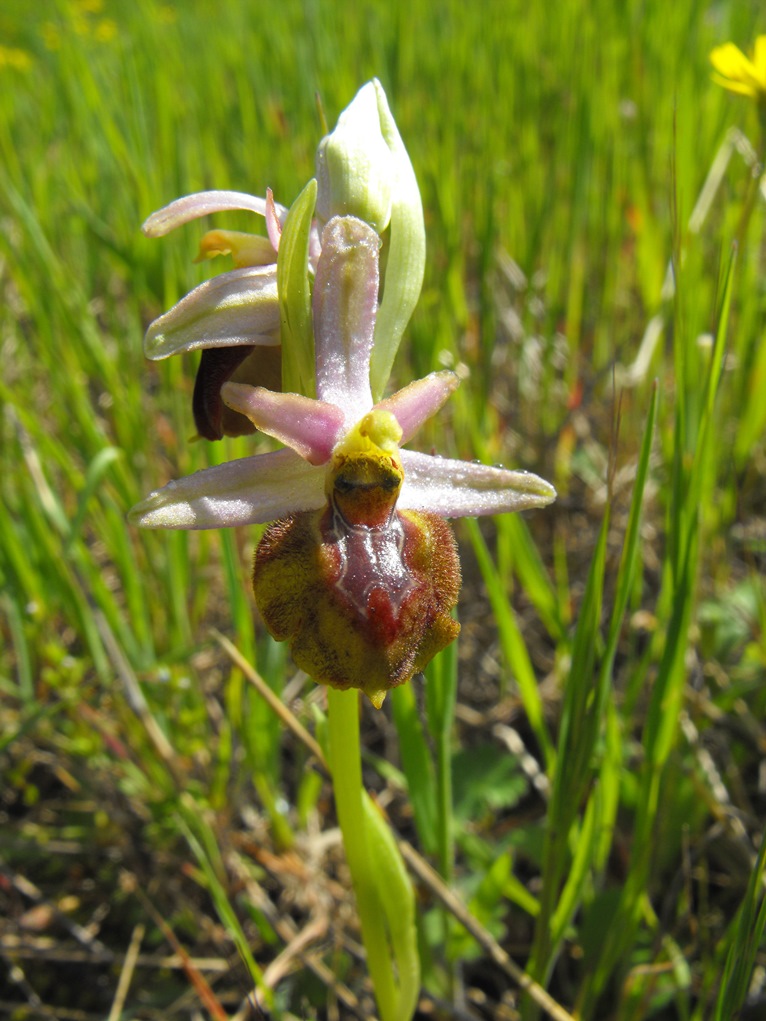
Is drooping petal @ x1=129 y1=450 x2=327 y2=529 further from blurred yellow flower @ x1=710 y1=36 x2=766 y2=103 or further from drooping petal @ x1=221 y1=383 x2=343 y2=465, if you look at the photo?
blurred yellow flower @ x1=710 y1=36 x2=766 y2=103

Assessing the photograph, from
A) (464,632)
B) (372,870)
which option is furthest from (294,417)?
(464,632)

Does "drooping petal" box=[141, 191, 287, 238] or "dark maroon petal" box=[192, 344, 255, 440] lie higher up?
"drooping petal" box=[141, 191, 287, 238]

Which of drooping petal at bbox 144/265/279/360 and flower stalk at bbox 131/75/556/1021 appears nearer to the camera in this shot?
flower stalk at bbox 131/75/556/1021

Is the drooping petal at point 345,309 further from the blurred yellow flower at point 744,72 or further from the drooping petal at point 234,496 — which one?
the blurred yellow flower at point 744,72

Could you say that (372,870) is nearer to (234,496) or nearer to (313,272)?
(234,496)

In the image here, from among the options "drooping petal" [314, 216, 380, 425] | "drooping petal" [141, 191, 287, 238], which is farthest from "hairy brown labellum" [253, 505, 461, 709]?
"drooping petal" [141, 191, 287, 238]

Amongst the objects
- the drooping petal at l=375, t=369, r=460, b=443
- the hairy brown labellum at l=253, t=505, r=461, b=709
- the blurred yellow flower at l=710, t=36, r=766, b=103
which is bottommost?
the hairy brown labellum at l=253, t=505, r=461, b=709
